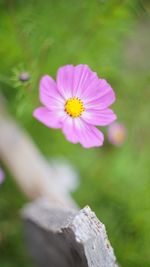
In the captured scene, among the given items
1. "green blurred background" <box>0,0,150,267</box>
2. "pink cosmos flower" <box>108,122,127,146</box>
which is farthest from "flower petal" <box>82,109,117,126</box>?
"pink cosmos flower" <box>108,122,127,146</box>

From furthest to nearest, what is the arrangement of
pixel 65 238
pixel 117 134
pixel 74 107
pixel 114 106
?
pixel 117 134
pixel 114 106
pixel 74 107
pixel 65 238

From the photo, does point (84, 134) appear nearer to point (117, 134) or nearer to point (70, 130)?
point (70, 130)

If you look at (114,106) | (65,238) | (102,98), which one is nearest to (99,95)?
(102,98)

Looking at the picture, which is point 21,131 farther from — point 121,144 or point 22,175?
point 121,144

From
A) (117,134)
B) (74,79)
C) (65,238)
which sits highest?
(117,134)

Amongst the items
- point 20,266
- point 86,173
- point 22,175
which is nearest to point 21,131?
point 22,175

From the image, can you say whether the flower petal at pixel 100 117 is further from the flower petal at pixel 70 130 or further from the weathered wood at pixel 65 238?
the weathered wood at pixel 65 238

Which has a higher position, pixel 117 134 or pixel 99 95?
pixel 117 134

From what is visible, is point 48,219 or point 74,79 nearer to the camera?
point 74,79
